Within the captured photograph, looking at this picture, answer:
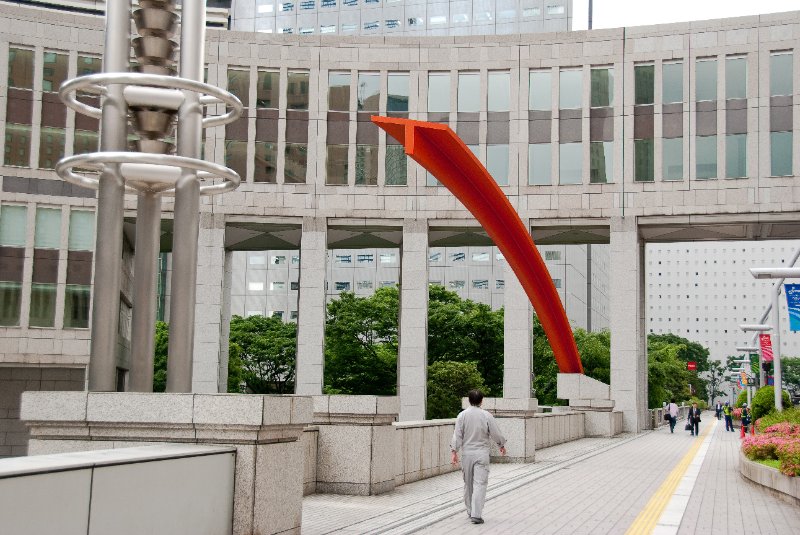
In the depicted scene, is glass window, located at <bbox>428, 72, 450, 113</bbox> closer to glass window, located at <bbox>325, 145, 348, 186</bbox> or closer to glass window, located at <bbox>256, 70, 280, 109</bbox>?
glass window, located at <bbox>325, 145, 348, 186</bbox>

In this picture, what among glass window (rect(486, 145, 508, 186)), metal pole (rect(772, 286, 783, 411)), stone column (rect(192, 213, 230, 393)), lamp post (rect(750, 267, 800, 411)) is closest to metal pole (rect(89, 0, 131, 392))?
lamp post (rect(750, 267, 800, 411))

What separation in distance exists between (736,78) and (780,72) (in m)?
1.83

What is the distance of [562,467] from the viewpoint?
22.5m

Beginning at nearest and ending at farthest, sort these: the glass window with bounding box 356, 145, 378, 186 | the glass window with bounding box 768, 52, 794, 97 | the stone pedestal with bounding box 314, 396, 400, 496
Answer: the stone pedestal with bounding box 314, 396, 400, 496 < the glass window with bounding box 768, 52, 794, 97 < the glass window with bounding box 356, 145, 378, 186

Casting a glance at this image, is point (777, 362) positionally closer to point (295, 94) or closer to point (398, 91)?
point (398, 91)

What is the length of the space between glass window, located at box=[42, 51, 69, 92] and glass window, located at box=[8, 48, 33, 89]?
23.3 inches

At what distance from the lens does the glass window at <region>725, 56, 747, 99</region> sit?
1721 inches

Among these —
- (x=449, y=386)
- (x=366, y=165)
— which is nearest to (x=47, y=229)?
(x=366, y=165)

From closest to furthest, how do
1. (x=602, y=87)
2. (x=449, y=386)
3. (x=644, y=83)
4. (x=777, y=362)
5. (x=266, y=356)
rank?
(x=777, y=362) < (x=644, y=83) < (x=602, y=87) < (x=449, y=386) < (x=266, y=356)

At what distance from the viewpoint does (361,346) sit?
70.9 metres

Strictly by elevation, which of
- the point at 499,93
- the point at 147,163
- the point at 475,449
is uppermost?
the point at 499,93

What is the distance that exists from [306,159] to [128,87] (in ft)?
112

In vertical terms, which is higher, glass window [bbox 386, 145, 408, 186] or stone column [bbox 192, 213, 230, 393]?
glass window [bbox 386, 145, 408, 186]

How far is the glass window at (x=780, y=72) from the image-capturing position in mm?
43062
